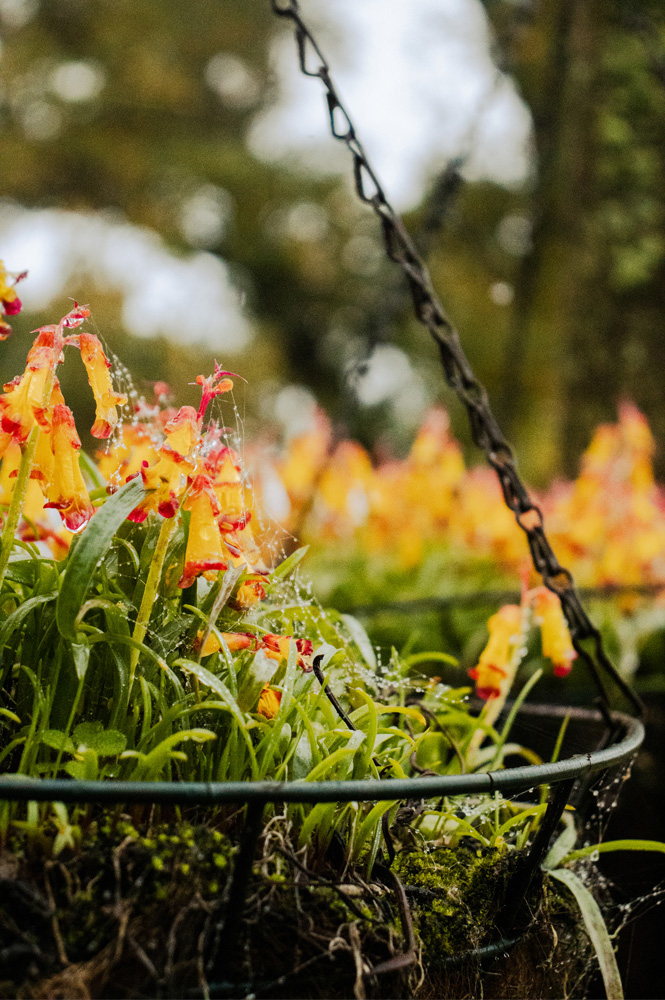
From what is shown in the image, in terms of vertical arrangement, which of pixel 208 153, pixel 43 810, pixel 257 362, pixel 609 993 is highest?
pixel 208 153

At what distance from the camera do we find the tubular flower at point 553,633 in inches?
40.5

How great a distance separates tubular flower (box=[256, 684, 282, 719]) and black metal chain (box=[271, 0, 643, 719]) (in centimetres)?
35

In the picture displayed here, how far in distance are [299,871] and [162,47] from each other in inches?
407

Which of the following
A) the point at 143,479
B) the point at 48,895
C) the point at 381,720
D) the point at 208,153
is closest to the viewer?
the point at 48,895

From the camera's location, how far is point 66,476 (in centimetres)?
65

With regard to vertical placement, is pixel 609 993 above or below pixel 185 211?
below

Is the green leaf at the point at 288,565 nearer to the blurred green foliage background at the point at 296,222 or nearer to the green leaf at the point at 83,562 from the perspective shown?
the green leaf at the point at 83,562

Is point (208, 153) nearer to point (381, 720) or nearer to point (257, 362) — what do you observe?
point (257, 362)

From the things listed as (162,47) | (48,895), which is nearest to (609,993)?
(48,895)

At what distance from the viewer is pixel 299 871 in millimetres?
584

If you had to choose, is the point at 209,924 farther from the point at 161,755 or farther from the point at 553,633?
the point at 553,633

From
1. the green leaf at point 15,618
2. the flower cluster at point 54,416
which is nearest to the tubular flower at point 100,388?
the flower cluster at point 54,416

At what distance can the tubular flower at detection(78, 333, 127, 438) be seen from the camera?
0.64m

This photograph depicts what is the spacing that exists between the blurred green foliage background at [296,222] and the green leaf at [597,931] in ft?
10.5
